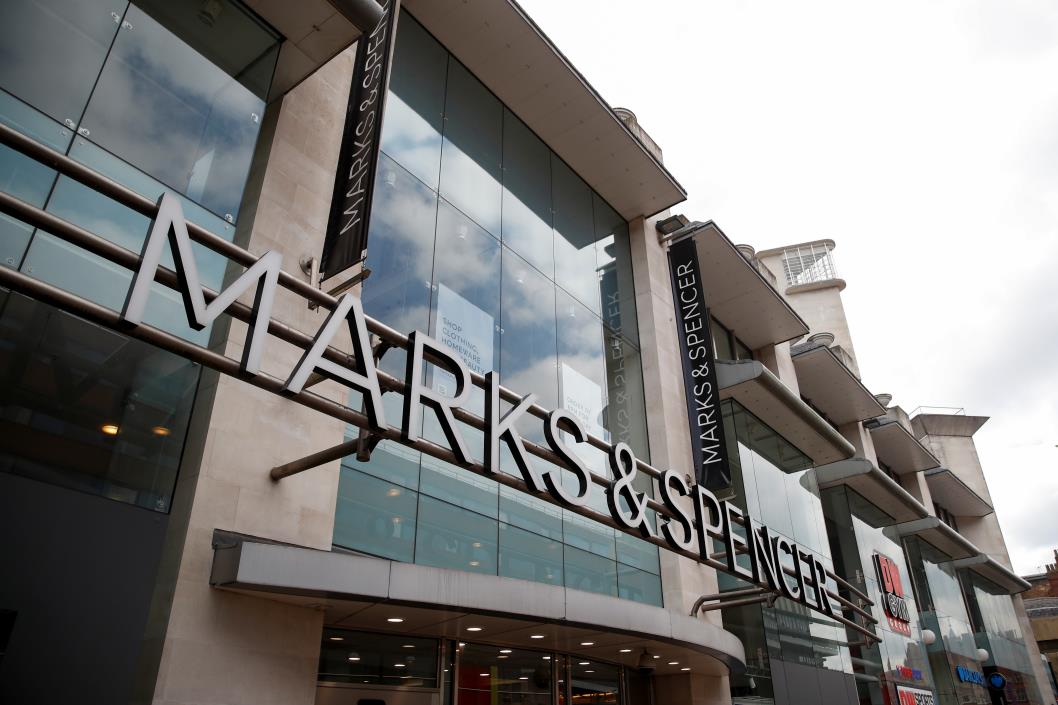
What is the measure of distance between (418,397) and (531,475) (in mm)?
2018

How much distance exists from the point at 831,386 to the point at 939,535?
12476 mm

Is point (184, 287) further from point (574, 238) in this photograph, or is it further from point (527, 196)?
point (574, 238)

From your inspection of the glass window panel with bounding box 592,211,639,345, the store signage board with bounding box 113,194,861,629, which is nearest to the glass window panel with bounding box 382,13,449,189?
the store signage board with bounding box 113,194,861,629

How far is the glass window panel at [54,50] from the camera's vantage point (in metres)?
8.89

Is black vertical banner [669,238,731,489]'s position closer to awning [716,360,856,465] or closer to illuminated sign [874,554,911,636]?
awning [716,360,856,465]

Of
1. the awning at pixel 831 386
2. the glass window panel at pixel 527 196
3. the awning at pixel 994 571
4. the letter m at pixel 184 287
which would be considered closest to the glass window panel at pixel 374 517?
the letter m at pixel 184 287

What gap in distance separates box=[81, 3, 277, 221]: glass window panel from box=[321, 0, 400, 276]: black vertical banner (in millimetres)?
1461

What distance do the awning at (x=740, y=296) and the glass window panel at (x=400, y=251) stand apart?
10.4m

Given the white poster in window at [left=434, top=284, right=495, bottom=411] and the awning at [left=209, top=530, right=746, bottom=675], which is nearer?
the awning at [left=209, top=530, right=746, bottom=675]

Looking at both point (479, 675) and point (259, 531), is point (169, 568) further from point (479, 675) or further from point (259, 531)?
point (479, 675)

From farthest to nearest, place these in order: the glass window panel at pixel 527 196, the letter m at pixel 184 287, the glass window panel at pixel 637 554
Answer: the glass window panel at pixel 527 196 < the glass window panel at pixel 637 554 < the letter m at pixel 184 287

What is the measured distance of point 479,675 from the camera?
1289 centimetres

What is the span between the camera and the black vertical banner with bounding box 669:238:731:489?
19062 millimetres

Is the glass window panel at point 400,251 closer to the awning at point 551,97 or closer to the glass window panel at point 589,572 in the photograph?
the awning at point 551,97
